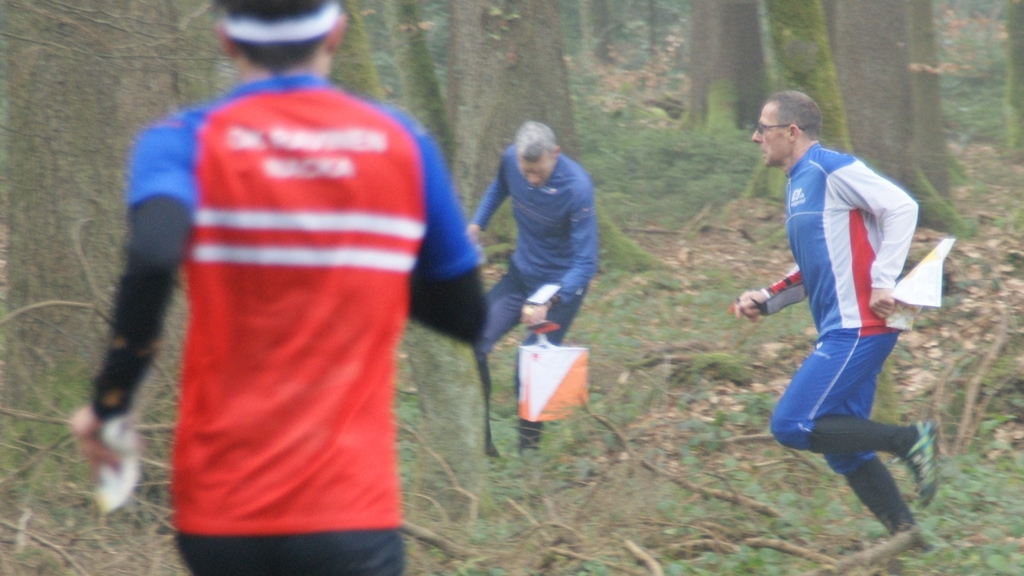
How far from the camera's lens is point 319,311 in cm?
202

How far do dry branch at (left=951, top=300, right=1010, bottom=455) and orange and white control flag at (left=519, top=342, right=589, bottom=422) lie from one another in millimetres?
2670

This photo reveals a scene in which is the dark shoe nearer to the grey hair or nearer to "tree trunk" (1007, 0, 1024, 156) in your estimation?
the grey hair

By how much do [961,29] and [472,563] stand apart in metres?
24.5

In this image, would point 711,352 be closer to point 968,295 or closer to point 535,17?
point 968,295

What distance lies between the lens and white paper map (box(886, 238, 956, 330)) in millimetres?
5254

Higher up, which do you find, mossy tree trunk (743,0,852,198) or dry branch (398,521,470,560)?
mossy tree trunk (743,0,852,198)

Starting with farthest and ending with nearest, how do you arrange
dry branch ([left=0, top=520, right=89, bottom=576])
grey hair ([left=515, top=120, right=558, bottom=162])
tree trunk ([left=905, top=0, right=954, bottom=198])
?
tree trunk ([left=905, top=0, right=954, bottom=198]), grey hair ([left=515, top=120, right=558, bottom=162]), dry branch ([left=0, top=520, right=89, bottom=576])

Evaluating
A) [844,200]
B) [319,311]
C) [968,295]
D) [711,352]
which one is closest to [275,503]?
[319,311]

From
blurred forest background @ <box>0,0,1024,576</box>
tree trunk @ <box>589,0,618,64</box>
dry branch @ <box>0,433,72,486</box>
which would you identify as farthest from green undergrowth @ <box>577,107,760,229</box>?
tree trunk @ <box>589,0,618,64</box>

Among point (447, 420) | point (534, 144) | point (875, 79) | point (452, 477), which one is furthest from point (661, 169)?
point (452, 477)

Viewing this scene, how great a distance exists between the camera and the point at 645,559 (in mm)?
4988

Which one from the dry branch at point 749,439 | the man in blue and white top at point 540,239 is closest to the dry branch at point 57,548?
the man in blue and white top at point 540,239

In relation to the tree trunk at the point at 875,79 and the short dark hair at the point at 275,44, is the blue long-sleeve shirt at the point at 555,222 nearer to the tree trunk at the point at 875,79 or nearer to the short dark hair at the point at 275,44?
the short dark hair at the point at 275,44

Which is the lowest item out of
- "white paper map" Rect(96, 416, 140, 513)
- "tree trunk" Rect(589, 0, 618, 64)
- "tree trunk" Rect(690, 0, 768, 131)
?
"tree trunk" Rect(589, 0, 618, 64)
